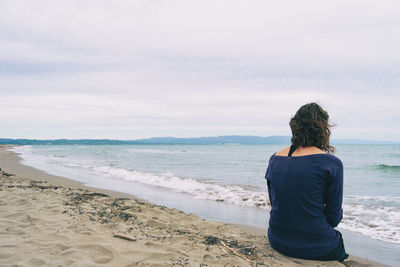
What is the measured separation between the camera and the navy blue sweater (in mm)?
2771

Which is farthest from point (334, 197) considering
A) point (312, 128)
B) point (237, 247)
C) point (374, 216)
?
point (374, 216)

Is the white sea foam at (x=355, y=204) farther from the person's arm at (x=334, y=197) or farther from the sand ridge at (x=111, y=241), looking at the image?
the person's arm at (x=334, y=197)

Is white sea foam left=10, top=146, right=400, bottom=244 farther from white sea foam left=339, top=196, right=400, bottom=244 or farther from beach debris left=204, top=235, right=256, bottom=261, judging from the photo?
beach debris left=204, top=235, right=256, bottom=261

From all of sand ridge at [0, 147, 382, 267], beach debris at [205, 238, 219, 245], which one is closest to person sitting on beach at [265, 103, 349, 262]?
sand ridge at [0, 147, 382, 267]

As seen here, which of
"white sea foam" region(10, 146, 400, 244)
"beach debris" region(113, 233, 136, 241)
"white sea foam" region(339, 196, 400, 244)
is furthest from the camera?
"white sea foam" region(10, 146, 400, 244)

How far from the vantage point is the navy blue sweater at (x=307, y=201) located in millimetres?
2771

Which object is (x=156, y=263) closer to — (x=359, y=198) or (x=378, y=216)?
(x=378, y=216)

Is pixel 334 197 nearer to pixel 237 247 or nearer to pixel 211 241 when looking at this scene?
pixel 237 247

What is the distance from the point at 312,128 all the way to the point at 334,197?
68 centimetres

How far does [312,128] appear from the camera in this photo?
2.88 meters

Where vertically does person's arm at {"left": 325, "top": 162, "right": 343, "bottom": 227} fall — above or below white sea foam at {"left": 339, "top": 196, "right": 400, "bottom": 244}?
above

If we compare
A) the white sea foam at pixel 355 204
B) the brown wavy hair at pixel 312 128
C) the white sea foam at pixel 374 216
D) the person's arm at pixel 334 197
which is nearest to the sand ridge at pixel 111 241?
the person's arm at pixel 334 197

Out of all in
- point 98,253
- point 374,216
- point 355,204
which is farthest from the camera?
point 355,204

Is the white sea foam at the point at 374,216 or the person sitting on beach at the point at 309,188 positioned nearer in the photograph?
the person sitting on beach at the point at 309,188
